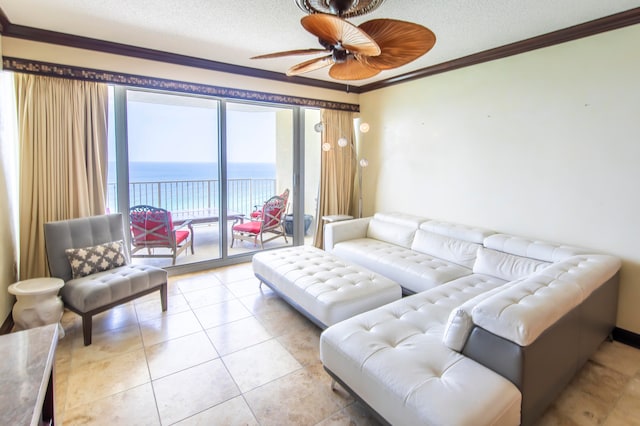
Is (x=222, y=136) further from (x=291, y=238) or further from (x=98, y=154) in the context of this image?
(x=291, y=238)

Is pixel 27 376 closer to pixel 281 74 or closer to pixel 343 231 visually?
pixel 343 231

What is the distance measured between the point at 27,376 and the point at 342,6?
228 centimetres

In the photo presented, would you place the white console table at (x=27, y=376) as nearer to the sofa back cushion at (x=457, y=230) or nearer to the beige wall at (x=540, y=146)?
the sofa back cushion at (x=457, y=230)

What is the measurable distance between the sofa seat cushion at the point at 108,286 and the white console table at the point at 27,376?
142 cm

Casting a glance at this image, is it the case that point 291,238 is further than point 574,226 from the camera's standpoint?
Yes

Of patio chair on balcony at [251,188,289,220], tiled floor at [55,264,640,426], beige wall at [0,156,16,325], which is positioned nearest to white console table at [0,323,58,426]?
tiled floor at [55,264,640,426]

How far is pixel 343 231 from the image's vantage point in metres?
4.28

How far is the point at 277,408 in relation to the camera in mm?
1944

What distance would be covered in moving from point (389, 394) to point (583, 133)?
277 centimetres

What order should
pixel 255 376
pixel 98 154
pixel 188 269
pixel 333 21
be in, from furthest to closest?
1. pixel 188 269
2. pixel 98 154
3. pixel 255 376
4. pixel 333 21

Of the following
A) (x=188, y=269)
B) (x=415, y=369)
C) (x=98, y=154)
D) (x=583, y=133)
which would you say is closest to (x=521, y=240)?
(x=583, y=133)

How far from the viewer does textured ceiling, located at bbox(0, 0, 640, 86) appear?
8.07ft

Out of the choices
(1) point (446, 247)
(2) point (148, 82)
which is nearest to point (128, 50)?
(2) point (148, 82)

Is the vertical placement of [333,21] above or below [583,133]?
above
